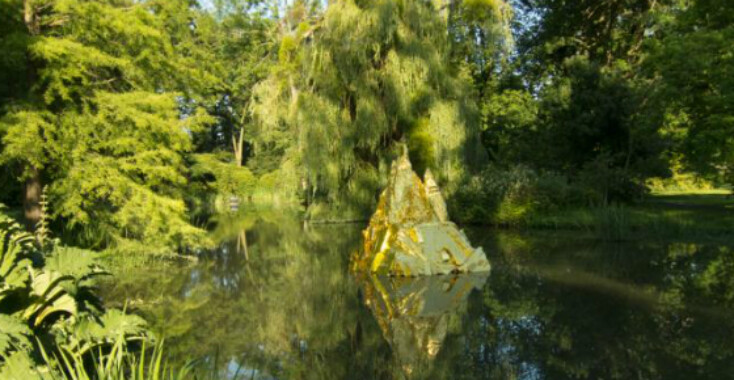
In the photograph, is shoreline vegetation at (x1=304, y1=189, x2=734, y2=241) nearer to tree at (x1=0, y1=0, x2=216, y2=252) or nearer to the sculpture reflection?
the sculpture reflection

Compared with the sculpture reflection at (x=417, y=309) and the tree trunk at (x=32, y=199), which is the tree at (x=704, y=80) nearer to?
the sculpture reflection at (x=417, y=309)

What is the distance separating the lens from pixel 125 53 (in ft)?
36.9

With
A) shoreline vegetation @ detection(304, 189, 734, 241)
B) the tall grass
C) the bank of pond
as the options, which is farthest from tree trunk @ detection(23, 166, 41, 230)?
shoreline vegetation @ detection(304, 189, 734, 241)

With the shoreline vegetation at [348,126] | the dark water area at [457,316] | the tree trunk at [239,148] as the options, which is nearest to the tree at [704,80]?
the shoreline vegetation at [348,126]

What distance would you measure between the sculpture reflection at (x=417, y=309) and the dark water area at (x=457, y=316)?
0.09ft

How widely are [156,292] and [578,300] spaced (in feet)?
19.8

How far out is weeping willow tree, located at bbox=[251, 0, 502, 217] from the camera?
17125mm

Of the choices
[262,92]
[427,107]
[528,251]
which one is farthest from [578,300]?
[262,92]

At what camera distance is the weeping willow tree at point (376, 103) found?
674 inches

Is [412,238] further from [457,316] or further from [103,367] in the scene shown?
[103,367]

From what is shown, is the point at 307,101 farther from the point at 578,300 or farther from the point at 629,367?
the point at 629,367

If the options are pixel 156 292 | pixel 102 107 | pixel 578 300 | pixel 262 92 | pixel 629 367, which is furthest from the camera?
pixel 262 92

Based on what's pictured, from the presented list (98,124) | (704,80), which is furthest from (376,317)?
(704,80)

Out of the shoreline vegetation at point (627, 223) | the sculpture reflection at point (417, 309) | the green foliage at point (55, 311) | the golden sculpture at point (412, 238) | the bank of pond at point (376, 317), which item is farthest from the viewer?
the shoreline vegetation at point (627, 223)
